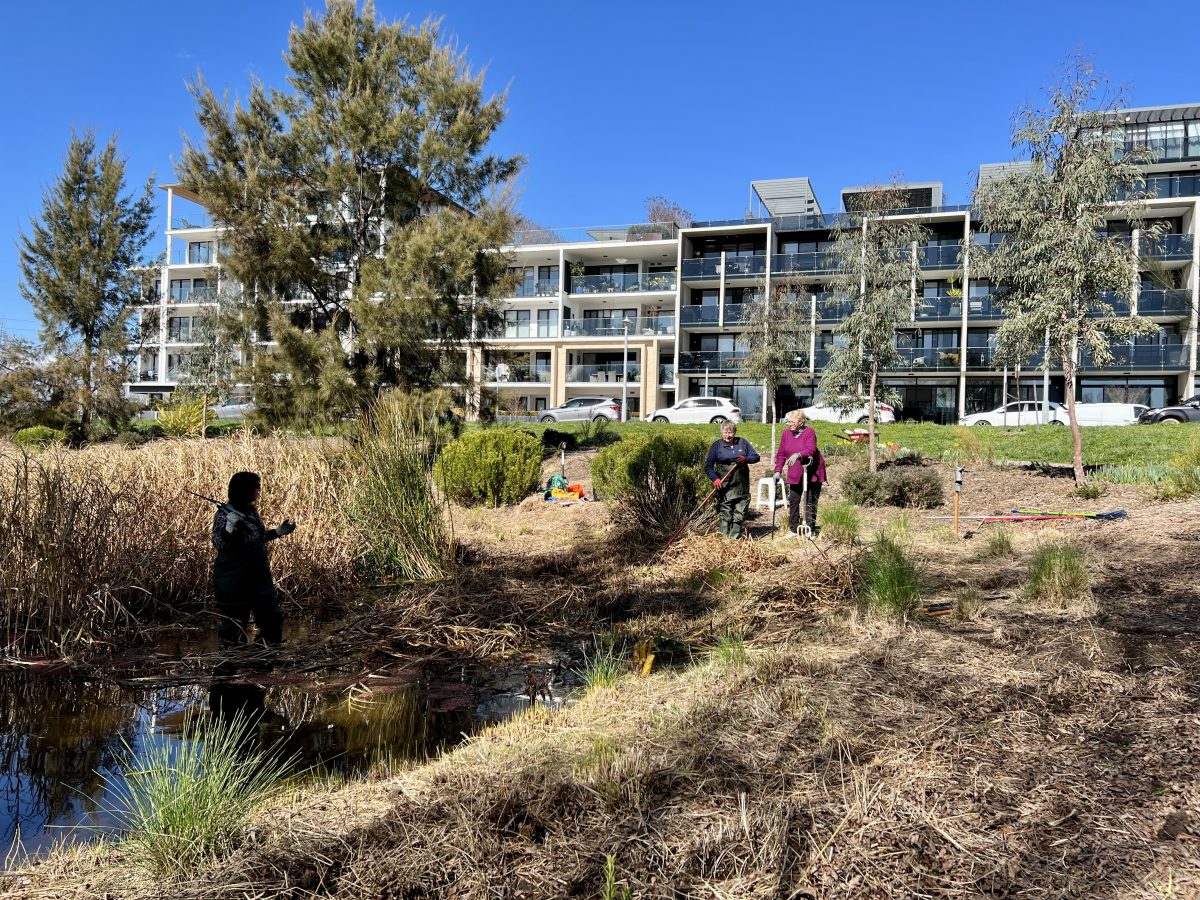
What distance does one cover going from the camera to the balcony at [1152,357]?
126 feet

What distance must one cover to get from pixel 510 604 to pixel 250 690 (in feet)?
7.45

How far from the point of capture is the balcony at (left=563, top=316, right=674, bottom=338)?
1886 inches

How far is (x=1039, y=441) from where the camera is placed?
73.5 feet

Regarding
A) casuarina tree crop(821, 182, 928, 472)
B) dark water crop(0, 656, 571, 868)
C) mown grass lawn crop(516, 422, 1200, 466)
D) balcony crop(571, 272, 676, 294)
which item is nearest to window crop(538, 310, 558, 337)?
balcony crop(571, 272, 676, 294)

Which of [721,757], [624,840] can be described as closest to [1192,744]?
[721,757]

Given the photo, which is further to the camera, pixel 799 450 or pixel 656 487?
pixel 656 487

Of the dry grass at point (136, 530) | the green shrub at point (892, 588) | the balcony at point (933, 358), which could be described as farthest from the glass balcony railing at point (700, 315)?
the green shrub at point (892, 588)

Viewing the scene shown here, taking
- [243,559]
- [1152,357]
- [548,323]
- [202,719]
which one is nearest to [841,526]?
[243,559]

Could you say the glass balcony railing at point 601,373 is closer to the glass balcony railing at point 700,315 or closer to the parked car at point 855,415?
the glass balcony railing at point 700,315

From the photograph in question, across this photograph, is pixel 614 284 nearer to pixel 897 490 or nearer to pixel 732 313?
pixel 732 313

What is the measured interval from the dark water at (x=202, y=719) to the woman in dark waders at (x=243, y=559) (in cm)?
44

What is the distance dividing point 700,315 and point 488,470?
34.0m

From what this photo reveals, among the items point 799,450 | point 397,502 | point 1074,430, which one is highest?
point 1074,430

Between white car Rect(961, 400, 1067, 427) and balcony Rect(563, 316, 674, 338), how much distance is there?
17.6m
